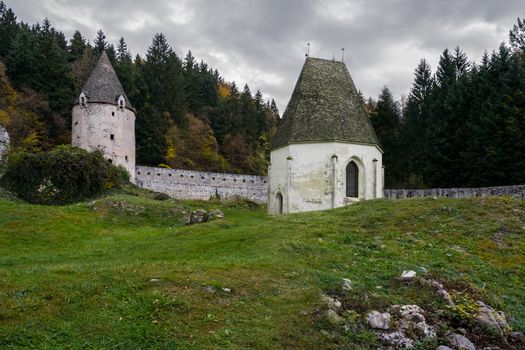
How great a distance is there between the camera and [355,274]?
388 inches

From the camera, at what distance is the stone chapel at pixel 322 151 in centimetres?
2598

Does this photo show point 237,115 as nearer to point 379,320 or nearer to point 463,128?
point 463,128

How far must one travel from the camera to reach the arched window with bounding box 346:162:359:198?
26.8 metres

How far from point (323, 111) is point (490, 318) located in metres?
19.6

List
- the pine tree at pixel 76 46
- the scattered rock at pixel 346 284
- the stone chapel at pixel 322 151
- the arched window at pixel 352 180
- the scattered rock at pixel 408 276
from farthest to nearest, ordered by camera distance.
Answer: the pine tree at pixel 76 46, the arched window at pixel 352 180, the stone chapel at pixel 322 151, the scattered rock at pixel 408 276, the scattered rock at pixel 346 284

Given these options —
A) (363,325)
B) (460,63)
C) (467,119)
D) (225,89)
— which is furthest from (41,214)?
(225,89)

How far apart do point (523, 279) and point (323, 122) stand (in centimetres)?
1674

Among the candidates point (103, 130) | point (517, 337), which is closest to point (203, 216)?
point (517, 337)

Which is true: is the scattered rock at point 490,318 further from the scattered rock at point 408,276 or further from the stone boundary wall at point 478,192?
the stone boundary wall at point 478,192

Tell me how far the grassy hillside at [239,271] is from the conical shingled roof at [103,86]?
2256cm

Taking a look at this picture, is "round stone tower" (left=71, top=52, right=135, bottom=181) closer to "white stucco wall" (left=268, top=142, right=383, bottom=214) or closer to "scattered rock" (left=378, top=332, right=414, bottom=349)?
"white stucco wall" (left=268, top=142, right=383, bottom=214)

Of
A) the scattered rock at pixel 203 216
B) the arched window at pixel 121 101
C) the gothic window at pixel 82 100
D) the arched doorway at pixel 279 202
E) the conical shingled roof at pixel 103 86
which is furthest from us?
the arched window at pixel 121 101

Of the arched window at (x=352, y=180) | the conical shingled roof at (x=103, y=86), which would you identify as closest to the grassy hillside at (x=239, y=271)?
the arched window at (x=352, y=180)

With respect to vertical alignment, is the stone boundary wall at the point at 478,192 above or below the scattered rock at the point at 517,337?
above
